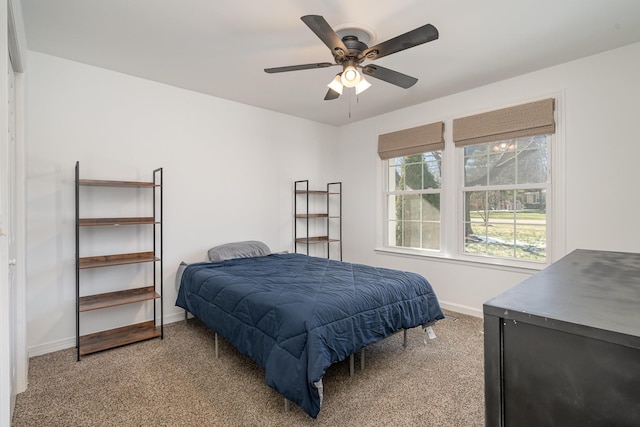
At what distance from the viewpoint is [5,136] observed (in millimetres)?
1376

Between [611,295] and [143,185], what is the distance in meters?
3.18

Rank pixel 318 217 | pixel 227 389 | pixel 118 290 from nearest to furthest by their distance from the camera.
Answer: pixel 227 389 < pixel 118 290 < pixel 318 217

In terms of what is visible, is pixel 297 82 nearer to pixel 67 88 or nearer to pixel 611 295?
pixel 67 88

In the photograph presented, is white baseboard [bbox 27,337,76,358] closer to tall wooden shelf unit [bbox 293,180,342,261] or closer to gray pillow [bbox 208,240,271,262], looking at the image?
gray pillow [bbox 208,240,271,262]

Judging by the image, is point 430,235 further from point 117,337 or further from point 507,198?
point 117,337

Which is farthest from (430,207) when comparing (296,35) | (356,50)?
(296,35)

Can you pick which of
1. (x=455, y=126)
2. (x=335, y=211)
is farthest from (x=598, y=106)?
(x=335, y=211)

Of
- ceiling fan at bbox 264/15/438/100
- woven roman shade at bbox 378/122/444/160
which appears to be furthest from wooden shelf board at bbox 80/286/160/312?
woven roman shade at bbox 378/122/444/160

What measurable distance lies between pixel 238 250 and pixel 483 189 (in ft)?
9.28

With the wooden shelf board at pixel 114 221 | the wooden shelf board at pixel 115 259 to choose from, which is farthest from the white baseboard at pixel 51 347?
the wooden shelf board at pixel 114 221

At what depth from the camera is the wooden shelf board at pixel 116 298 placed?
8.68 ft

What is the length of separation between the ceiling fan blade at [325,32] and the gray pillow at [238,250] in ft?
7.78

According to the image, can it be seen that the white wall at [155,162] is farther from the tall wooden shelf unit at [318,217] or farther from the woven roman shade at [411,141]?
the woven roman shade at [411,141]

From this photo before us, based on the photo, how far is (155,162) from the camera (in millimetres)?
3293
